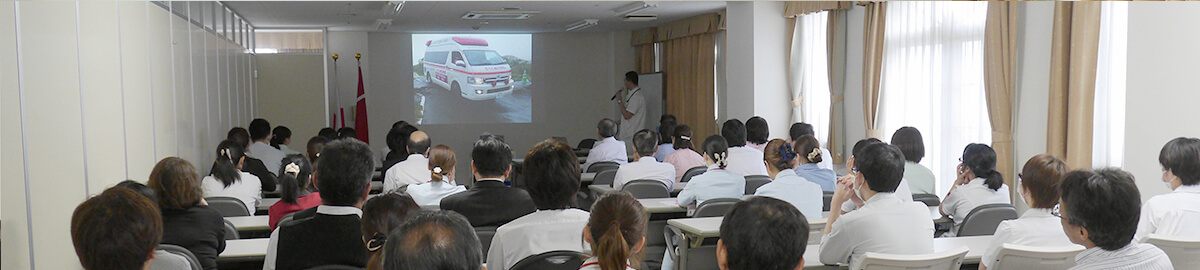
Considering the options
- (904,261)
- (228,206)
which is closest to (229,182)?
(228,206)

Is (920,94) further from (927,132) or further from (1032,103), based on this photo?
(1032,103)

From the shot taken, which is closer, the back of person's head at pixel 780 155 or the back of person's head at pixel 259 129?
the back of person's head at pixel 780 155

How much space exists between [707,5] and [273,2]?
4531 mm

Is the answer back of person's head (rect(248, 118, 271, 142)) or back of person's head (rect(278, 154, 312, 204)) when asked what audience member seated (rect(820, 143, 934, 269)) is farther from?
back of person's head (rect(248, 118, 271, 142))

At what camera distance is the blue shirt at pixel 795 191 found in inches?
163

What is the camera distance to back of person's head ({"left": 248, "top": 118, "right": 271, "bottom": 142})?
7.04 m

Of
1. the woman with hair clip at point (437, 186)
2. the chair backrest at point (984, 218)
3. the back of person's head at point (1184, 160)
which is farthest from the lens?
the woman with hair clip at point (437, 186)

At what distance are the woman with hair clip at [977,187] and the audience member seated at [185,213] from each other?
3328 mm

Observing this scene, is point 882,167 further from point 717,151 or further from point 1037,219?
point 717,151

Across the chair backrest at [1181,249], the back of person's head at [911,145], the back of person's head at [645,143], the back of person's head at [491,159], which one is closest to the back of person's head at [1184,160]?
the chair backrest at [1181,249]

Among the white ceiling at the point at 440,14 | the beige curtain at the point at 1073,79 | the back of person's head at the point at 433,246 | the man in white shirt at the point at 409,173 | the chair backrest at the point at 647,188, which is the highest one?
the white ceiling at the point at 440,14

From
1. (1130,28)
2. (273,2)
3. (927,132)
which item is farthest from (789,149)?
(273,2)

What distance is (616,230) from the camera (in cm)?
213

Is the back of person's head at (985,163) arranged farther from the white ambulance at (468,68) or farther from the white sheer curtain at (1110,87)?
the white ambulance at (468,68)
